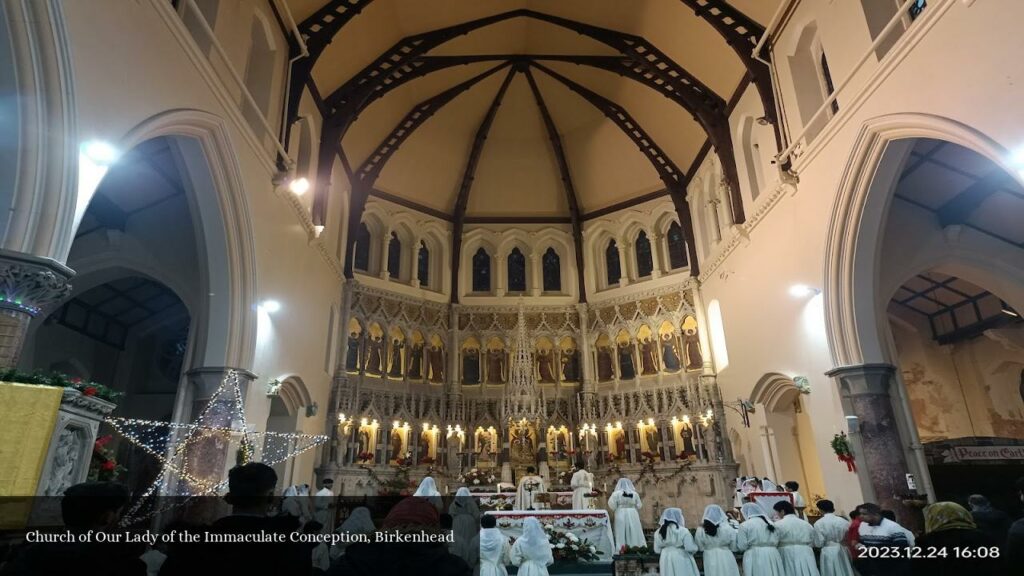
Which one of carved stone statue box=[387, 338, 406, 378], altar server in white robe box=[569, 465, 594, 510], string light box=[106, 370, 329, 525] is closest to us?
string light box=[106, 370, 329, 525]

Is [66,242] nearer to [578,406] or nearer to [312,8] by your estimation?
[312,8]

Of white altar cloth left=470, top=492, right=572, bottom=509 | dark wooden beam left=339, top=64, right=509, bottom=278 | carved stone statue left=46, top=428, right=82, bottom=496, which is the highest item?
dark wooden beam left=339, top=64, right=509, bottom=278

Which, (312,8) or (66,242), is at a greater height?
(312,8)

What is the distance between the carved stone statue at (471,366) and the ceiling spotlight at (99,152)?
15058mm

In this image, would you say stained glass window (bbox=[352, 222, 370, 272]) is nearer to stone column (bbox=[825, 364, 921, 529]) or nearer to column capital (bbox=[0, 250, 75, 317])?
column capital (bbox=[0, 250, 75, 317])

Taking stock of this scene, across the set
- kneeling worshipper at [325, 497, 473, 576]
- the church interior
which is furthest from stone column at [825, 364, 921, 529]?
kneeling worshipper at [325, 497, 473, 576]

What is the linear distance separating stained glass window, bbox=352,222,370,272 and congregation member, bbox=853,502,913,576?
16842mm

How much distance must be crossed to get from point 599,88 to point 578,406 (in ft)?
37.7

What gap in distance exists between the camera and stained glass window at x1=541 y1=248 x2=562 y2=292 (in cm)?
2292

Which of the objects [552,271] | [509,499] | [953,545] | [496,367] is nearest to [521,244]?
[552,271]

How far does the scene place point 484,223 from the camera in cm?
2342

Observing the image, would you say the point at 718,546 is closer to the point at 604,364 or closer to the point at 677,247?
the point at 604,364

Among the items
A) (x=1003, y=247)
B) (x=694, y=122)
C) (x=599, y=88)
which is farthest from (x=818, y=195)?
(x=599, y=88)

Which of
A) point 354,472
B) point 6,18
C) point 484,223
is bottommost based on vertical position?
point 354,472
